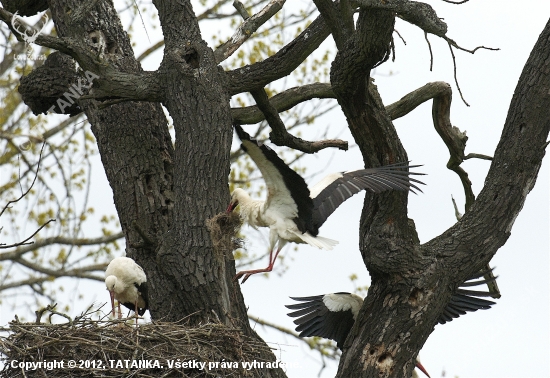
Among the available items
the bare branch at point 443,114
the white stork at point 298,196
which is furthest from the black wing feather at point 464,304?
the white stork at point 298,196

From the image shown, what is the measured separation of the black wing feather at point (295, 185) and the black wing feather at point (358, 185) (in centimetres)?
5

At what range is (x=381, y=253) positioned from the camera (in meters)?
6.19

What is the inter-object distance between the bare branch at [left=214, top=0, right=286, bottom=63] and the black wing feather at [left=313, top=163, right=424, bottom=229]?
4.93ft

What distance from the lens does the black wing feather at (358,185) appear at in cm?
632

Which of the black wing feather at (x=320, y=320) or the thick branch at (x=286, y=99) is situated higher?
the thick branch at (x=286, y=99)

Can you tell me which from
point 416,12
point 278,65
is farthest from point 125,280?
point 416,12

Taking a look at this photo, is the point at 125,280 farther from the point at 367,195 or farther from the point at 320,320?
the point at 367,195

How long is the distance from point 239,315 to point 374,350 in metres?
0.92

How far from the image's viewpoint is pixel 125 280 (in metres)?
8.17

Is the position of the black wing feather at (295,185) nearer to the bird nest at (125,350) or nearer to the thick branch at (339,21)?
the thick branch at (339,21)

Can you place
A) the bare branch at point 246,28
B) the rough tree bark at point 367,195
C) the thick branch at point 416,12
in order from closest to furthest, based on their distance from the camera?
the thick branch at point 416,12 → the rough tree bark at point 367,195 → the bare branch at point 246,28

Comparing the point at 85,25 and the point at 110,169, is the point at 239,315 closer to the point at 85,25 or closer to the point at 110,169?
the point at 110,169

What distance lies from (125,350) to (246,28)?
3.17 m

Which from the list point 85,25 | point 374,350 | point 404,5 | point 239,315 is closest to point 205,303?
point 239,315
